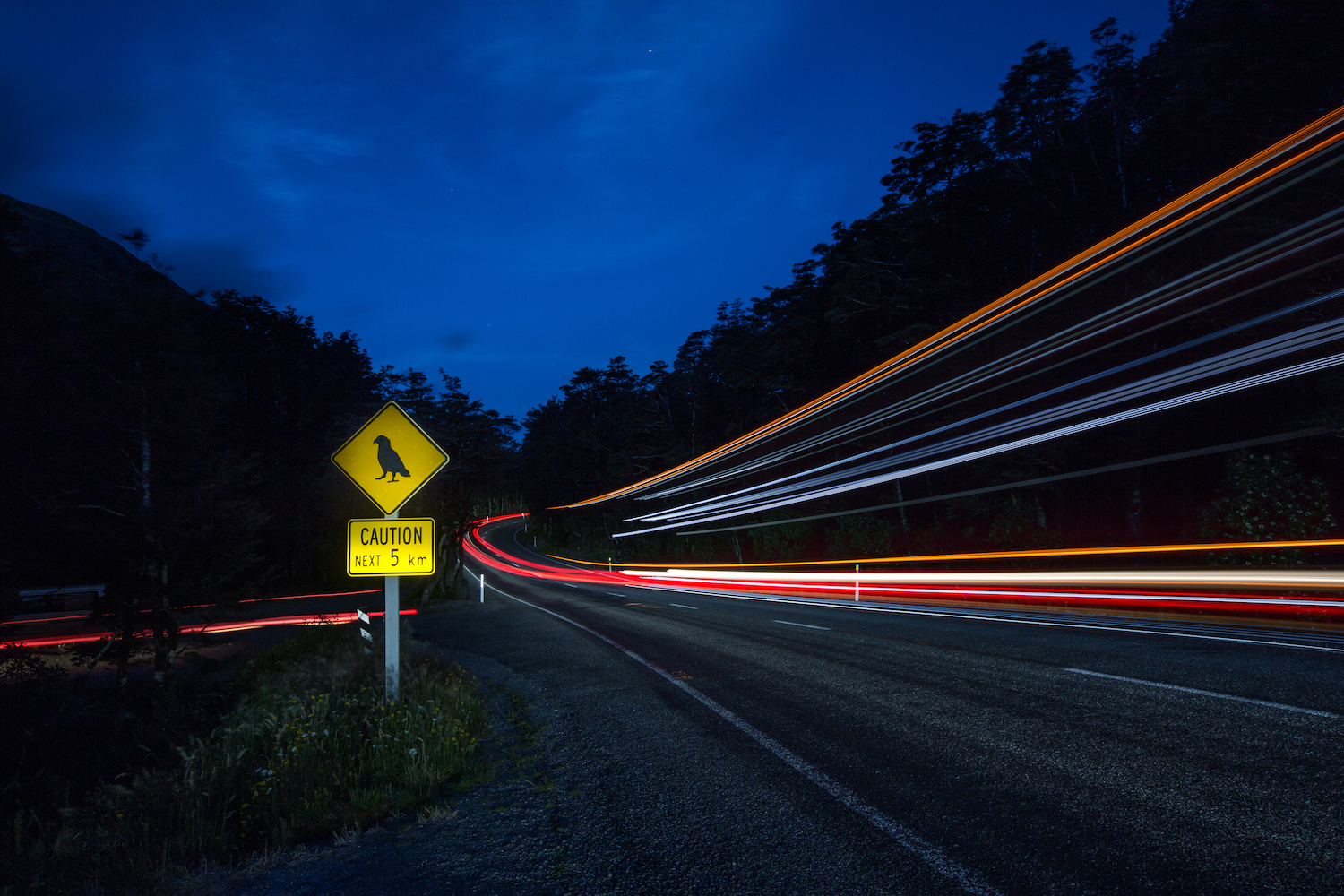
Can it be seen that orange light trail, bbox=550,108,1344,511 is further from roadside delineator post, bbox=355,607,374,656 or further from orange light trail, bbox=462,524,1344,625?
roadside delineator post, bbox=355,607,374,656

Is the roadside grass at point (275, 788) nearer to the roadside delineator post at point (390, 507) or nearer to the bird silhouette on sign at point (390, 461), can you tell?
the roadside delineator post at point (390, 507)

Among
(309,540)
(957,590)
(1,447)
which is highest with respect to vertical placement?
(1,447)

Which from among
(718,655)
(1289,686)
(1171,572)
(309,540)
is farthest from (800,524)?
(309,540)

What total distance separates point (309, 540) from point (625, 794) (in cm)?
5120

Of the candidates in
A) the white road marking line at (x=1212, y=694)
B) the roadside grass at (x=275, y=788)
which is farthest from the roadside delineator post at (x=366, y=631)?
the white road marking line at (x=1212, y=694)

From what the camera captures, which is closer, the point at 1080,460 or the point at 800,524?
the point at 1080,460

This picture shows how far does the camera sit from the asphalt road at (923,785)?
10.4 feet

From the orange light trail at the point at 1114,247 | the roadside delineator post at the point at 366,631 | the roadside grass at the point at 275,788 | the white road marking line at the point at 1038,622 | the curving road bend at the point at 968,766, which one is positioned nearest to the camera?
the curving road bend at the point at 968,766

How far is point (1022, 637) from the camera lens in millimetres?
9750

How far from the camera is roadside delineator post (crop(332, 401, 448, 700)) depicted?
6.36 meters

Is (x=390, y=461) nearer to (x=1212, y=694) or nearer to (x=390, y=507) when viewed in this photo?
(x=390, y=507)

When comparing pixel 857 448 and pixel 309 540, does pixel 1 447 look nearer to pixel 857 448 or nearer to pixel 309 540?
pixel 309 540

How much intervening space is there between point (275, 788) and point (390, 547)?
2.28 metres

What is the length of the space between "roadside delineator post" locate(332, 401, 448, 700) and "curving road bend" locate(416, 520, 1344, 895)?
214 cm
